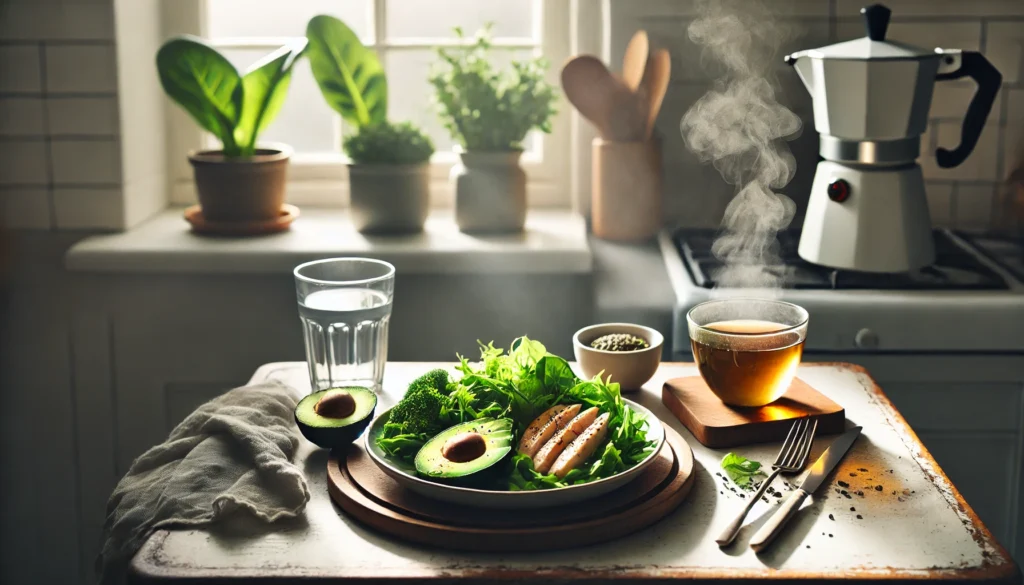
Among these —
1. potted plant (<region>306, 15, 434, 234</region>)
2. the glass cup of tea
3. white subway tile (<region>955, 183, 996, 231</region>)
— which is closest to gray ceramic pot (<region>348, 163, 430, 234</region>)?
potted plant (<region>306, 15, 434, 234</region>)

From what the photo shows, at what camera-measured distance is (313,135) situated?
8.23 feet

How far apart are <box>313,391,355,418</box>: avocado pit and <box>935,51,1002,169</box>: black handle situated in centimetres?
116

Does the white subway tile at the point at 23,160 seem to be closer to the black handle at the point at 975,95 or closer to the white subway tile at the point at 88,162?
the white subway tile at the point at 88,162

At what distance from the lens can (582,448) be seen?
42.9 inches

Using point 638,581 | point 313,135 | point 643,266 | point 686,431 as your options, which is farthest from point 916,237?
point 313,135

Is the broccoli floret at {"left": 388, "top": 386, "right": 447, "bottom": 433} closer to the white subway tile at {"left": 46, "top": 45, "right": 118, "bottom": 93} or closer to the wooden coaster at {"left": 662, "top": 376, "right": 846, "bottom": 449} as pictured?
the wooden coaster at {"left": 662, "top": 376, "right": 846, "bottom": 449}

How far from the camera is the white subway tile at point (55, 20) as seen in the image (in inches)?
83.2

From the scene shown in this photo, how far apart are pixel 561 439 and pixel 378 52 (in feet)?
5.05

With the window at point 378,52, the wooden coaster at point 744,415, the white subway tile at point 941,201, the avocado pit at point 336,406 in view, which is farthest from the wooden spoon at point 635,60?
the avocado pit at point 336,406

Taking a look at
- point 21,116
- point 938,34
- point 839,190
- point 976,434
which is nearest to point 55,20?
point 21,116

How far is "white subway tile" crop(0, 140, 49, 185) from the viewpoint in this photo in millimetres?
2162

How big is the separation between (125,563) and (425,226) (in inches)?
50.8

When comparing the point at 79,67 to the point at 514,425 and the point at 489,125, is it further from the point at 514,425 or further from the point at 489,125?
the point at 514,425

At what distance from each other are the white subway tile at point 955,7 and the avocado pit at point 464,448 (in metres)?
1.55
